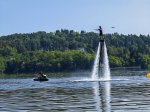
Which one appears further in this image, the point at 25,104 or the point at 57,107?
the point at 25,104

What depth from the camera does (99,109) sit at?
47750 mm

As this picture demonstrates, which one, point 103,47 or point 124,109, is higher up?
point 103,47

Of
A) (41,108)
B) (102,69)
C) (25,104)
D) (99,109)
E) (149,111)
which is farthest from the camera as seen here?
(102,69)

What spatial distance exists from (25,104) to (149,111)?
1627 cm

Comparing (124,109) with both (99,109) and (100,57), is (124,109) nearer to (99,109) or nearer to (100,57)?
(99,109)

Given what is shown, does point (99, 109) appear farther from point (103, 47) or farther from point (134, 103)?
point (103, 47)

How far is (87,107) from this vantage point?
164ft

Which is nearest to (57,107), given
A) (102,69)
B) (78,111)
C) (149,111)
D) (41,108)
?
(41,108)

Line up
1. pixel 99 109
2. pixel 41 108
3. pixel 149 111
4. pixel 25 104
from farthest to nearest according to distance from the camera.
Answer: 1. pixel 25 104
2. pixel 41 108
3. pixel 99 109
4. pixel 149 111

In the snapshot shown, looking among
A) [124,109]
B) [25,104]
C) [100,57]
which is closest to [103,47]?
[100,57]

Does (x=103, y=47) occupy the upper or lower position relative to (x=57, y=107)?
upper

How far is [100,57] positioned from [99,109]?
75922mm

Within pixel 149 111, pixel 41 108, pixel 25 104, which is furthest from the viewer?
pixel 25 104

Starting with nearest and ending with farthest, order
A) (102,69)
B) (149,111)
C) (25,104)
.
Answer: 1. (149,111)
2. (25,104)
3. (102,69)
